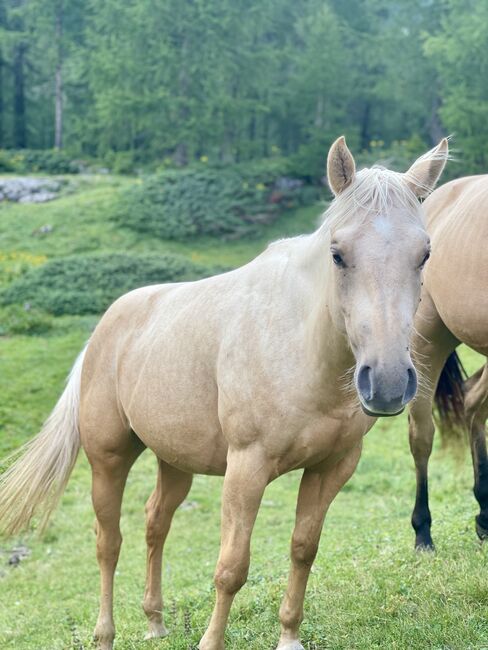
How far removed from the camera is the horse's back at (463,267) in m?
4.08

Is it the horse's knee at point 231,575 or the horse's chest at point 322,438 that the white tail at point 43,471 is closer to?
the horse's knee at point 231,575

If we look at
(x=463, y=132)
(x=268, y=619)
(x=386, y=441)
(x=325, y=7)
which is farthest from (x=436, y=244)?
(x=325, y=7)

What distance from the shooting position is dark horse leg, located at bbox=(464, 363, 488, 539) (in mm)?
4883

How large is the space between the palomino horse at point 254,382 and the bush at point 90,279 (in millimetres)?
11669

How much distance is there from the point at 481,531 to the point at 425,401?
89cm

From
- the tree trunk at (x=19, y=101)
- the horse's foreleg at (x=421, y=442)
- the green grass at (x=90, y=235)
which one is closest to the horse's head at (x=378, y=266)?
the horse's foreleg at (x=421, y=442)

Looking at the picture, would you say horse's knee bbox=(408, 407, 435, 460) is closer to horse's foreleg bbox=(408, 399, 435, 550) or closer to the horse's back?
horse's foreleg bbox=(408, 399, 435, 550)

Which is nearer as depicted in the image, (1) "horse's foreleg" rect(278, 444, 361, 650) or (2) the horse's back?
(1) "horse's foreleg" rect(278, 444, 361, 650)

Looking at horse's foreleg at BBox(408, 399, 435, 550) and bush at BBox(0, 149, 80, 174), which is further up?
horse's foreleg at BBox(408, 399, 435, 550)

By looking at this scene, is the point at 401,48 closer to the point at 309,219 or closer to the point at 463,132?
the point at 463,132

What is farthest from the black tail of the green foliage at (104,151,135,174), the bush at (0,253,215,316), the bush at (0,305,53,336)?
the green foliage at (104,151,135,174)

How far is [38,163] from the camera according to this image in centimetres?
2912

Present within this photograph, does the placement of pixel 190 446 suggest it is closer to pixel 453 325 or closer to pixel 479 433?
pixel 453 325

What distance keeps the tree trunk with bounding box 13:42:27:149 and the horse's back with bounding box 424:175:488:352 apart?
33775 millimetres
